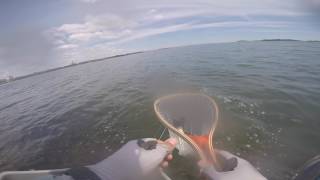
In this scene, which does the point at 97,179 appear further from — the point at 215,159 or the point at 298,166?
the point at 298,166

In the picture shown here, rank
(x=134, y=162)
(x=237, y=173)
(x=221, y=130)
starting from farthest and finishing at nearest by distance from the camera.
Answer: (x=221, y=130), (x=134, y=162), (x=237, y=173)

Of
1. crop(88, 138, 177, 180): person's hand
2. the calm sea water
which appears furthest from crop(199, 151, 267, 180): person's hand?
the calm sea water

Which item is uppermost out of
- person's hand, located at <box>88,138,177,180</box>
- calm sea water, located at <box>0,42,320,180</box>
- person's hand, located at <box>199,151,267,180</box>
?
person's hand, located at <box>88,138,177,180</box>

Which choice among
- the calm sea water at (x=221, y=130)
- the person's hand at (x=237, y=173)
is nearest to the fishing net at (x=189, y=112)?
the calm sea water at (x=221, y=130)

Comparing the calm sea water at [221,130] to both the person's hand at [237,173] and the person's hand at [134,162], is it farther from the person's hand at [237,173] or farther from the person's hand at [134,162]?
the person's hand at [134,162]

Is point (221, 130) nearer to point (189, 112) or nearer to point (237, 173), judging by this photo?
point (189, 112)

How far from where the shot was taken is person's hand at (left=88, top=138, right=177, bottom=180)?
223 inches

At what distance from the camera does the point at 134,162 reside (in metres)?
5.80

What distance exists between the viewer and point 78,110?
18484 mm

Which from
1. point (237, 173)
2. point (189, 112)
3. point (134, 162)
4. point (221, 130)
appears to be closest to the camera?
point (237, 173)

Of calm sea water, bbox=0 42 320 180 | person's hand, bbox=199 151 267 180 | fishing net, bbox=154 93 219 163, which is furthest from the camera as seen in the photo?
fishing net, bbox=154 93 219 163

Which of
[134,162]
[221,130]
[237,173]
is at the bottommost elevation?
[221,130]

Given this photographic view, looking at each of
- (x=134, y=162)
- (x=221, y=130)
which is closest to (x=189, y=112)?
(x=221, y=130)

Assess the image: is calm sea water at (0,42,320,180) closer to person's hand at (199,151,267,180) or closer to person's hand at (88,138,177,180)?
person's hand at (199,151,267,180)
